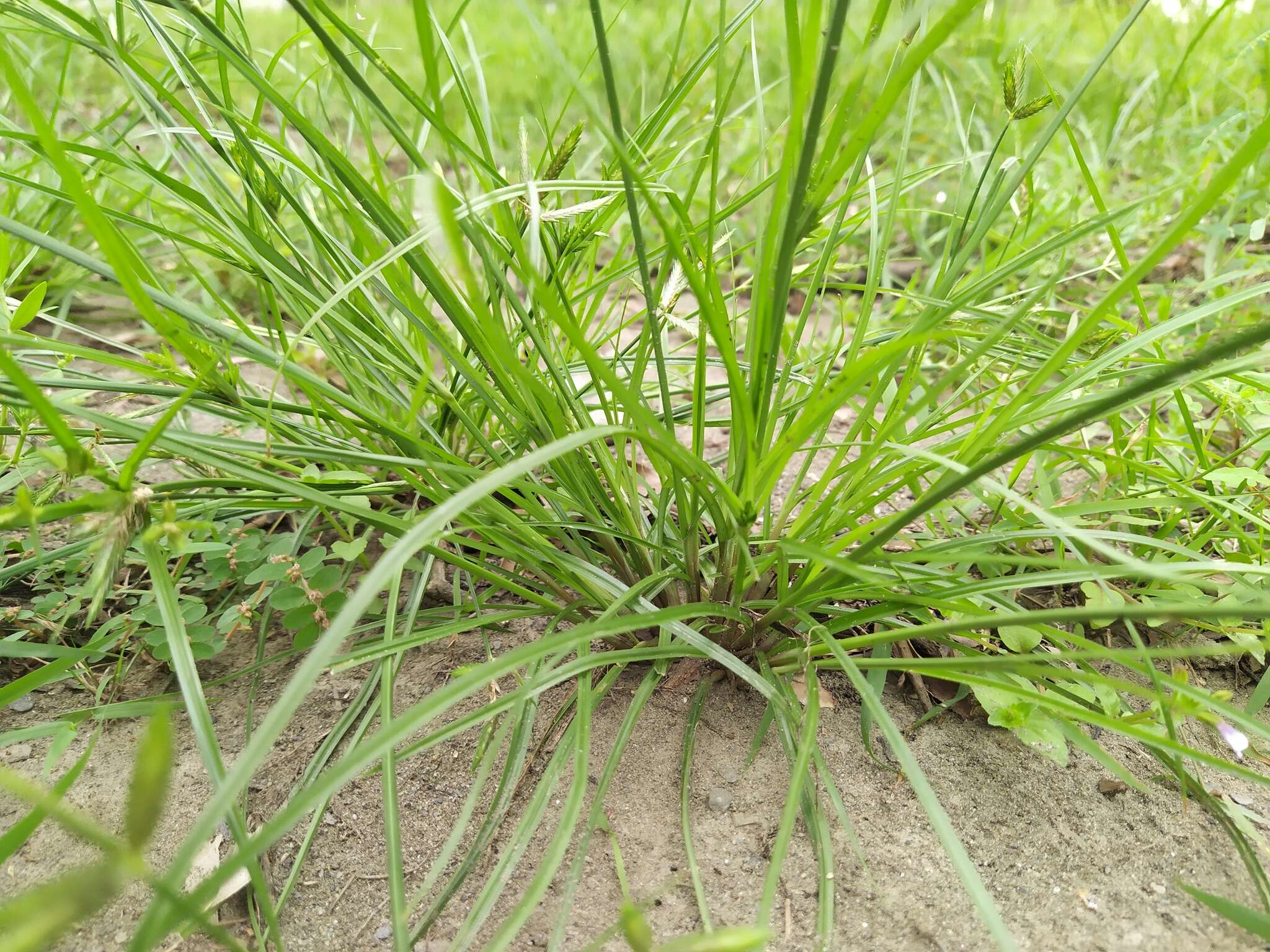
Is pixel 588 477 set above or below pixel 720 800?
above

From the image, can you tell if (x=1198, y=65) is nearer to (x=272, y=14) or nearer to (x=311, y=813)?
(x=311, y=813)

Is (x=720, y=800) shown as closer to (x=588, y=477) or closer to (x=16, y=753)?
(x=588, y=477)

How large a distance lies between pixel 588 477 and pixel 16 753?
27.2 inches

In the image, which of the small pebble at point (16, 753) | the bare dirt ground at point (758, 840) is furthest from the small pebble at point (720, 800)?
the small pebble at point (16, 753)

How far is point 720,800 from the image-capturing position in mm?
831

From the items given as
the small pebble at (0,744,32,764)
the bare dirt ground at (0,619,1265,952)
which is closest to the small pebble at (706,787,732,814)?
the bare dirt ground at (0,619,1265,952)

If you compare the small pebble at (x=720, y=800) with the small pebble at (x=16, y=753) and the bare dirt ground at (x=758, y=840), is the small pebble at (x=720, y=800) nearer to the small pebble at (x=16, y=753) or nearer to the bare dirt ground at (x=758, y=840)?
the bare dirt ground at (x=758, y=840)

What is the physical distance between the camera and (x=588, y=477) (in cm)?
88

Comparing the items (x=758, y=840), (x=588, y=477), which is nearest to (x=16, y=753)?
(x=588, y=477)

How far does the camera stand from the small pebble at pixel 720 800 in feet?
2.71

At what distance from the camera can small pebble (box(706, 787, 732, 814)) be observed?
83 cm

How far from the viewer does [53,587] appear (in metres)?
1.00

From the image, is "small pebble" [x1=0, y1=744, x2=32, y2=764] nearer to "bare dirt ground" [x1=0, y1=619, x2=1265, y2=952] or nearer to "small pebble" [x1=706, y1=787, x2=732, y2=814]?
"bare dirt ground" [x1=0, y1=619, x2=1265, y2=952]

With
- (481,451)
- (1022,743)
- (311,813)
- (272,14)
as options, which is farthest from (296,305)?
(272,14)
